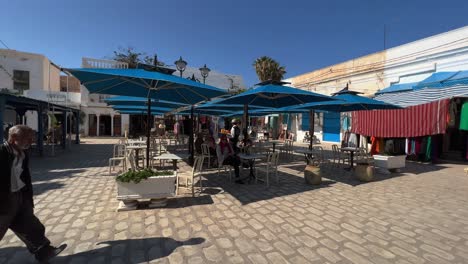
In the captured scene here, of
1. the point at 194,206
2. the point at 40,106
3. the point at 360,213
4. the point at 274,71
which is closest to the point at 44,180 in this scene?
the point at 194,206

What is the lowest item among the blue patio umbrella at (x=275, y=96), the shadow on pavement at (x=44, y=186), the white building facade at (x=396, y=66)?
the shadow on pavement at (x=44, y=186)

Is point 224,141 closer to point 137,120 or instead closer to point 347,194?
point 347,194

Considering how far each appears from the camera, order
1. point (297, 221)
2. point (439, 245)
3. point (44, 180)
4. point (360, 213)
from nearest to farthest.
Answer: point (439, 245)
point (297, 221)
point (360, 213)
point (44, 180)

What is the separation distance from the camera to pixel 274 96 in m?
7.28

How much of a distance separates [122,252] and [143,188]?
1489mm

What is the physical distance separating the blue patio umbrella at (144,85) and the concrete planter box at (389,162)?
5.93m

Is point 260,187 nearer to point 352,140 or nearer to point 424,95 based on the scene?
point 424,95

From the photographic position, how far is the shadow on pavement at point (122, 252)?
2.83 metres

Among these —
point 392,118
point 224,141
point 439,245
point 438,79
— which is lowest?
point 439,245

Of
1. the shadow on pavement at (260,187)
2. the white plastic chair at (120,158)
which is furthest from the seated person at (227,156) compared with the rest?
the white plastic chair at (120,158)

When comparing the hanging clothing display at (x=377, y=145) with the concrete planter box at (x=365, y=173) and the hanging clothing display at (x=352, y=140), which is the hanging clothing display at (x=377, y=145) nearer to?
the hanging clothing display at (x=352, y=140)

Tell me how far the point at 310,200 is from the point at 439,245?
7.08 feet

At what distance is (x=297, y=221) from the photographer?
13.1 ft

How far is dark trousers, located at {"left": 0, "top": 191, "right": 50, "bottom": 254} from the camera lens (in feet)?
8.13
